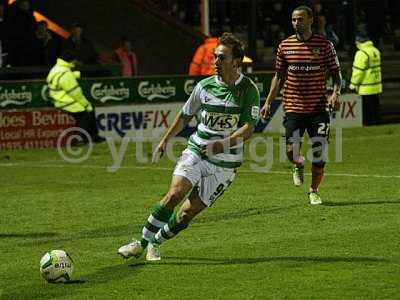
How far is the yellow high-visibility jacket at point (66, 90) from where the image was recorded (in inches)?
963

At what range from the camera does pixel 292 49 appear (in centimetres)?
1602

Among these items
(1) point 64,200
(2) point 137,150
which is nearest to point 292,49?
(1) point 64,200

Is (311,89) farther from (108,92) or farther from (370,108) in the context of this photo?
(370,108)

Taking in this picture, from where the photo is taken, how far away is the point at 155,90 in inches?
1020

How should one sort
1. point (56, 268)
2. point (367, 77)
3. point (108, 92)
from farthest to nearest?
point (367, 77) → point (108, 92) → point (56, 268)

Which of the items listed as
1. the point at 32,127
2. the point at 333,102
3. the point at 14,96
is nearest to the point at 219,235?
the point at 333,102

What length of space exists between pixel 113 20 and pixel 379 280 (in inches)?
826

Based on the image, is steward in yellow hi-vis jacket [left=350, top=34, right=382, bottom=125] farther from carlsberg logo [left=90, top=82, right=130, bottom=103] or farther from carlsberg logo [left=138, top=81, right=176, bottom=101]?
carlsberg logo [left=90, top=82, right=130, bottom=103]

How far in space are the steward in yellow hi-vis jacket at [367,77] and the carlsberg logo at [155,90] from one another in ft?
15.3

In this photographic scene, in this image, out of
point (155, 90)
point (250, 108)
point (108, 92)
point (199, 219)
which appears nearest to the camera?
point (250, 108)

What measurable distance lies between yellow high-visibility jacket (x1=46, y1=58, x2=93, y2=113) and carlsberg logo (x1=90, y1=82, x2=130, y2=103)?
1.59 ft

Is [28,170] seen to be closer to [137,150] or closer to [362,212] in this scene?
[137,150]

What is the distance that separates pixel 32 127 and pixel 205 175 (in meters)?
13.1

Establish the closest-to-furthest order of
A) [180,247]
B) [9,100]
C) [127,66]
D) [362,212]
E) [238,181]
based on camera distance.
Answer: [180,247]
[362,212]
[238,181]
[9,100]
[127,66]
